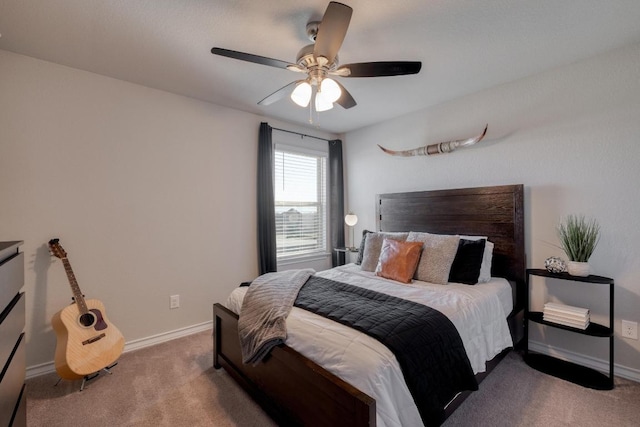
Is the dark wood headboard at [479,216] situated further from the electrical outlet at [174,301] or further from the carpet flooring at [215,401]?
the electrical outlet at [174,301]

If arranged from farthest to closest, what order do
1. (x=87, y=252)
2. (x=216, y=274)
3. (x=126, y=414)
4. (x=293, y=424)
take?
(x=216, y=274)
(x=87, y=252)
(x=126, y=414)
(x=293, y=424)

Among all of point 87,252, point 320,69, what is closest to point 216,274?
point 87,252

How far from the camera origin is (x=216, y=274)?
10.4 ft

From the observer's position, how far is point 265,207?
11.3 ft

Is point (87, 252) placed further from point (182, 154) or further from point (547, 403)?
point (547, 403)

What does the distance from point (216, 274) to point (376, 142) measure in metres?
2.69

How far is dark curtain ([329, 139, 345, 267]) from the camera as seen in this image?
13.8 ft

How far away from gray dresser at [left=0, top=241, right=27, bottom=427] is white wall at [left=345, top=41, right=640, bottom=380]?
2.92m

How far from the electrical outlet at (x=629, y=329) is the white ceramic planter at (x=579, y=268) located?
1.61ft

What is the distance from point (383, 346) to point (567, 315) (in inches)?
71.3

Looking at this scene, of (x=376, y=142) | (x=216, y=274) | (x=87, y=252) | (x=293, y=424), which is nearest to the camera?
(x=293, y=424)

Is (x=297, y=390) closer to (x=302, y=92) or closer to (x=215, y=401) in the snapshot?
(x=215, y=401)

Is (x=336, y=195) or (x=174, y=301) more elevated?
(x=336, y=195)

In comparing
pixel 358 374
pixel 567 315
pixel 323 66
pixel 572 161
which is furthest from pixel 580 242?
pixel 323 66
